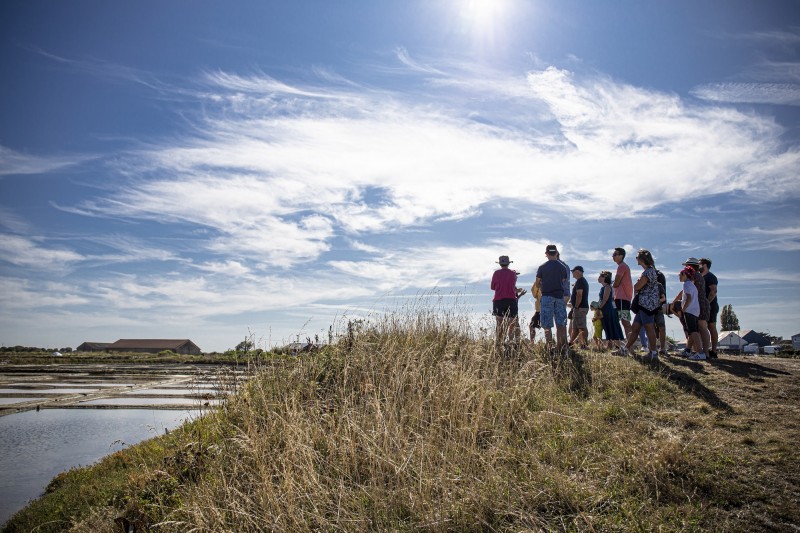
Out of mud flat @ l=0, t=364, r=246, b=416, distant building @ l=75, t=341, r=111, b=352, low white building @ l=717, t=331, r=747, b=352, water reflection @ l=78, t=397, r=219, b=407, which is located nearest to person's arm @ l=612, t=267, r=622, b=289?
mud flat @ l=0, t=364, r=246, b=416

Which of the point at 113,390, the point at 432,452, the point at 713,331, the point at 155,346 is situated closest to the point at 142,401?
the point at 113,390

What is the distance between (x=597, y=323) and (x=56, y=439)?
13.2m

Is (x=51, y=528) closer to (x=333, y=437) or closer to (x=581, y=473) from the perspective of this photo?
(x=333, y=437)

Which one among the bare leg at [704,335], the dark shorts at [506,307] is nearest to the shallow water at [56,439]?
the dark shorts at [506,307]

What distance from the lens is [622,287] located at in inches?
415

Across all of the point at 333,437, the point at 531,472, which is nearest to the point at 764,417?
the point at 531,472

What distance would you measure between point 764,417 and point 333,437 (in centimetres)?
559

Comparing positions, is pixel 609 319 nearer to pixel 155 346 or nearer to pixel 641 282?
pixel 641 282

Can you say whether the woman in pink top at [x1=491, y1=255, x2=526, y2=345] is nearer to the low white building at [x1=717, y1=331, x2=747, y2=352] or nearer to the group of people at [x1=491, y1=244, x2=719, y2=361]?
the group of people at [x1=491, y1=244, x2=719, y2=361]

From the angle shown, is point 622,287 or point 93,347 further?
point 93,347

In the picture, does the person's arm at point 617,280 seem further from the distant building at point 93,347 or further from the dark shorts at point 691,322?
the distant building at point 93,347

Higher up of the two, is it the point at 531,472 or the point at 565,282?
the point at 565,282

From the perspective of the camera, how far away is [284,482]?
5.74m

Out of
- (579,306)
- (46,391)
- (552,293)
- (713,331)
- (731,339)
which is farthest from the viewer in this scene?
(731,339)
